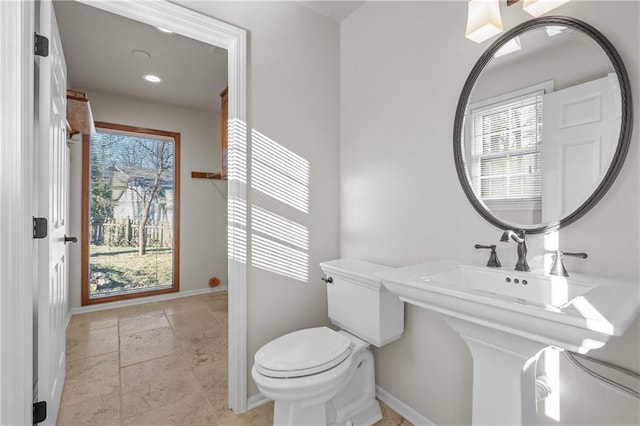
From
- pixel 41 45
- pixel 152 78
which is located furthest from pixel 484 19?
pixel 152 78

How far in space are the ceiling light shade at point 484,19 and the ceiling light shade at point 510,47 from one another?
0.35 feet

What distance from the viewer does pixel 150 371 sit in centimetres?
216

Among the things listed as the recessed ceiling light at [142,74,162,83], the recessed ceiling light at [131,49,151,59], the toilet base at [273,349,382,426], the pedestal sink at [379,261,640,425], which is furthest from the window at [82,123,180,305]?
the pedestal sink at [379,261,640,425]

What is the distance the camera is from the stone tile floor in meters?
1.71

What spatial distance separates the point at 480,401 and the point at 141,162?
3.98 m

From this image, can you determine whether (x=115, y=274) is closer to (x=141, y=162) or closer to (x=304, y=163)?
(x=141, y=162)

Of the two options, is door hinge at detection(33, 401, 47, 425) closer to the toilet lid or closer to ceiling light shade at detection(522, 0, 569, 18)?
the toilet lid

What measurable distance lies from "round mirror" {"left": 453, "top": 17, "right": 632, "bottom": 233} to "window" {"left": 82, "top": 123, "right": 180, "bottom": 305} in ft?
11.5

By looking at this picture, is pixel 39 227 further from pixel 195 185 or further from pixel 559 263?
pixel 195 185

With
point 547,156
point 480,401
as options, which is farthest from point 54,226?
point 547,156

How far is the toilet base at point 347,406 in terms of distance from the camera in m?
1.40

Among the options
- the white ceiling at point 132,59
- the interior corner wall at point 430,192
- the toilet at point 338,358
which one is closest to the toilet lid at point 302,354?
the toilet at point 338,358

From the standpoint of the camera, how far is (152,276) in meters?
3.75

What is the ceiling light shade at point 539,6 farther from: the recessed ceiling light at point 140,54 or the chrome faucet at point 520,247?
the recessed ceiling light at point 140,54
